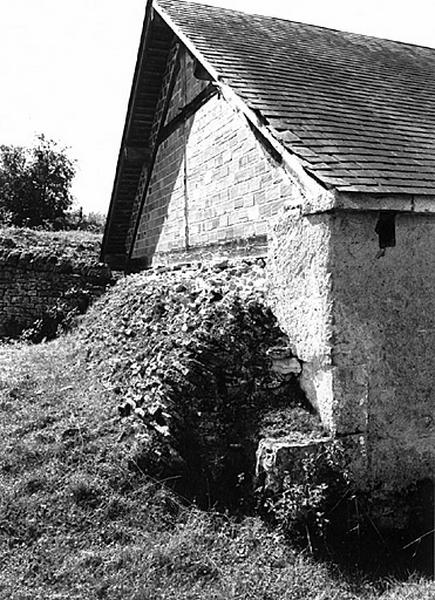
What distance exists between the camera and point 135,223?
12000mm

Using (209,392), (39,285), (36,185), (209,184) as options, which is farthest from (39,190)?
(209,392)

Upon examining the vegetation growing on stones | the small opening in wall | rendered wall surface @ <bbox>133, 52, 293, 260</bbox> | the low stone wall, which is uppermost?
rendered wall surface @ <bbox>133, 52, 293, 260</bbox>

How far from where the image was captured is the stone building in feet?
16.3

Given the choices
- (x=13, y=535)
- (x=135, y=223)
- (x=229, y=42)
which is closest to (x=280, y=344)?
(x=13, y=535)

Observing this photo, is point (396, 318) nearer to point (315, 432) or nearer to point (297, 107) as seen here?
point (315, 432)

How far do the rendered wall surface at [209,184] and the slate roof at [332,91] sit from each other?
612mm

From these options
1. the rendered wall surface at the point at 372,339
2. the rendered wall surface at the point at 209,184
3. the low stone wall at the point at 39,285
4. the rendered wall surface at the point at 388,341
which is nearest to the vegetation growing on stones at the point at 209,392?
the rendered wall surface at the point at 372,339


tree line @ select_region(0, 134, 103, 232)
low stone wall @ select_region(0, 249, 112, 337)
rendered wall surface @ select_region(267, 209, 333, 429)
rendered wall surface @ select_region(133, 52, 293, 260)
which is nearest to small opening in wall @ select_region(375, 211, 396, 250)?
rendered wall surface @ select_region(267, 209, 333, 429)

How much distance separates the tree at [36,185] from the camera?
21062 millimetres

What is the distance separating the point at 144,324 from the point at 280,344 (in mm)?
2261

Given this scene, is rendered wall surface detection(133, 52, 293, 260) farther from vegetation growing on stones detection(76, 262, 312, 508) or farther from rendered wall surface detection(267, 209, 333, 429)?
vegetation growing on stones detection(76, 262, 312, 508)

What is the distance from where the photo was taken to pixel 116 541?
14.7 ft

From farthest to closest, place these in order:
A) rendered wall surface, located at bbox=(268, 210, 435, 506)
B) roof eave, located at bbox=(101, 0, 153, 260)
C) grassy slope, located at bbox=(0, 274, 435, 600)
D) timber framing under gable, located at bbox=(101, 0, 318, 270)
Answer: roof eave, located at bbox=(101, 0, 153, 260) < timber framing under gable, located at bbox=(101, 0, 318, 270) < rendered wall surface, located at bbox=(268, 210, 435, 506) < grassy slope, located at bbox=(0, 274, 435, 600)

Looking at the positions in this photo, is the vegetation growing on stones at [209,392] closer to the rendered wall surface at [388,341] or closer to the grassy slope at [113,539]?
the grassy slope at [113,539]
